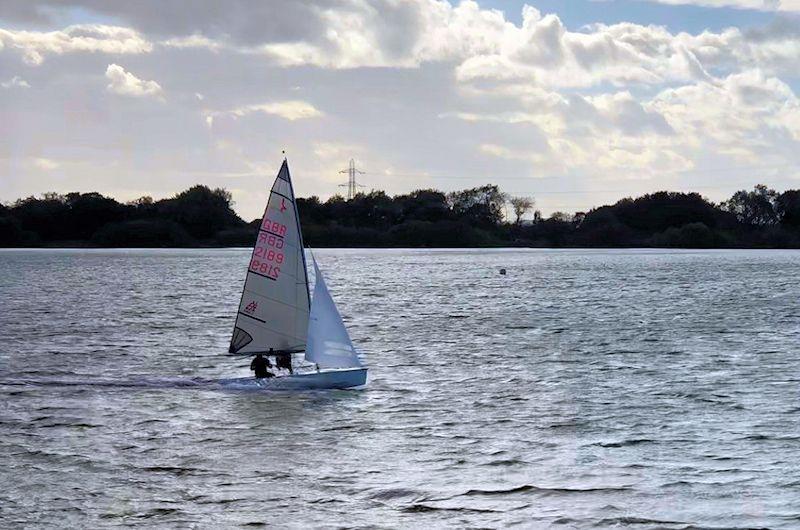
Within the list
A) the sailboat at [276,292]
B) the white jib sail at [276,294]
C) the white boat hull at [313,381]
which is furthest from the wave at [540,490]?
the white jib sail at [276,294]

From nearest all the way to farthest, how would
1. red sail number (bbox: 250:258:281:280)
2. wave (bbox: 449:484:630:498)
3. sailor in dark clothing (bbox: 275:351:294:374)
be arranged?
wave (bbox: 449:484:630:498) → red sail number (bbox: 250:258:281:280) → sailor in dark clothing (bbox: 275:351:294:374)

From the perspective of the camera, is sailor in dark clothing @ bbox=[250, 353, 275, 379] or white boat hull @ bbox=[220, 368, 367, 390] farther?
sailor in dark clothing @ bbox=[250, 353, 275, 379]

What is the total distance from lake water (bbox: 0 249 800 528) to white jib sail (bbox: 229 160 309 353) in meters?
2.53

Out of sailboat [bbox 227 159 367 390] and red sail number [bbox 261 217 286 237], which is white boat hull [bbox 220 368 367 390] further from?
red sail number [bbox 261 217 286 237]

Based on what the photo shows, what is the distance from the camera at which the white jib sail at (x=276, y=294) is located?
→ 38156 mm

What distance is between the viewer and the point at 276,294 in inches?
1511

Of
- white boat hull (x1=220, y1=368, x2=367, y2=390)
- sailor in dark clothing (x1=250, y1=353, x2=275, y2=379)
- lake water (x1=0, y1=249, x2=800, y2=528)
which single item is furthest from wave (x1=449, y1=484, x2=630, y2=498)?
sailor in dark clothing (x1=250, y1=353, x2=275, y2=379)

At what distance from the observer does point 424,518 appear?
21500 mm

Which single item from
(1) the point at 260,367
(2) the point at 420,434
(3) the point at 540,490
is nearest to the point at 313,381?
(1) the point at 260,367

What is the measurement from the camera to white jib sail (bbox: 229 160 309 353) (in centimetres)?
3816

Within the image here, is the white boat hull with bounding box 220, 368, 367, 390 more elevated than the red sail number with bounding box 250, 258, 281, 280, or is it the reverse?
the red sail number with bounding box 250, 258, 281, 280

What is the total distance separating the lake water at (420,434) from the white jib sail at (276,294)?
8.30 ft

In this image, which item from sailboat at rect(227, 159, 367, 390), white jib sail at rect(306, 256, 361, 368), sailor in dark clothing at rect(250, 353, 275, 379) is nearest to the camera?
white jib sail at rect(306, 256, 361, 368)

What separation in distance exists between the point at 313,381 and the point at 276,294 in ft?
12.4
